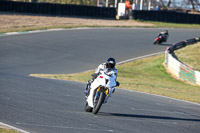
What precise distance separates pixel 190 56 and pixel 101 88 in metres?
21.7

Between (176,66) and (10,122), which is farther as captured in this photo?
(176,66)

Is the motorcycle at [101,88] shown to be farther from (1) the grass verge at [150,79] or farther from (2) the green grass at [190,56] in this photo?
(2) the green grass at [190,56]

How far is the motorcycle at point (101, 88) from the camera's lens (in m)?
8.70

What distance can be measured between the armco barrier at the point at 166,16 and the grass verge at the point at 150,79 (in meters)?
24.9

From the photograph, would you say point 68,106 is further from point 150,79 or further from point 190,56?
point 190,56

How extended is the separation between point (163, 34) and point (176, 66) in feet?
40.7

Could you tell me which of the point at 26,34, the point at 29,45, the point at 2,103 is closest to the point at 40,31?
the point at 26,34

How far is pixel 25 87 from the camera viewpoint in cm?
1297

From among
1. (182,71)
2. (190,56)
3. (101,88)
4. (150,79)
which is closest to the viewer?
(101,88)

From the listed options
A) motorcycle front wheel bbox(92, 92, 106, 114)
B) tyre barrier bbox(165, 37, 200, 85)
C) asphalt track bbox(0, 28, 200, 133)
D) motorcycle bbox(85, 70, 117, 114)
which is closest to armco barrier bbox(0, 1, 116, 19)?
asphalt track bbox(0, 28, 200, 133)

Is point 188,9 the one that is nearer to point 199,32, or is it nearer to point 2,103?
point 199,32

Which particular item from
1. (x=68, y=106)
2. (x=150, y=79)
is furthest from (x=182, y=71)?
(x=68, y=106)

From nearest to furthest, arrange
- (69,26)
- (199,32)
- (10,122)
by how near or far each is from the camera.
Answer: (10,122) → (69,26) → (199,32)

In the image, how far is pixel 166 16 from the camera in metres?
55.8
